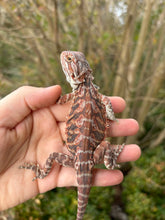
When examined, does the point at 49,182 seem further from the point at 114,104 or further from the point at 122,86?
the point at 122,86

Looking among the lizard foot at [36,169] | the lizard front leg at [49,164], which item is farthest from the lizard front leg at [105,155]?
the lizard foot at [36,169]

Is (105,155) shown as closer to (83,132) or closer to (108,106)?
(83,132)

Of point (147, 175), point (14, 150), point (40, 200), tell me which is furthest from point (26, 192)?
point (147, 175)

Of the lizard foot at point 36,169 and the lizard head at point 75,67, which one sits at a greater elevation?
the lizard head at point 75,67

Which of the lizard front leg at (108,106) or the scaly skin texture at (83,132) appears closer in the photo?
the scaly skin texture at (83,132)

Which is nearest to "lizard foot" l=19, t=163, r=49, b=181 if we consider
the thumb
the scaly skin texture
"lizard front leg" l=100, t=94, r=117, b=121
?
the scaly skin texture

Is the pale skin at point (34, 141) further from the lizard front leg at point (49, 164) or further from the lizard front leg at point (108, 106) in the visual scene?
the lizard front leg at point (108, 106)
